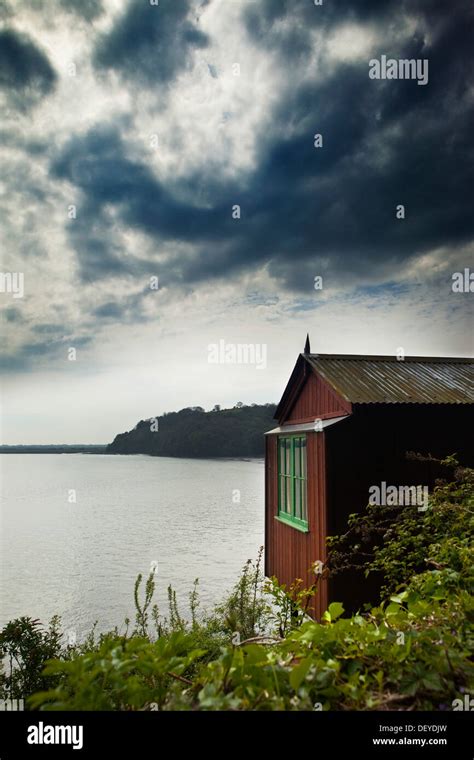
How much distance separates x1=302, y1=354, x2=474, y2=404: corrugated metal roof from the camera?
22.7ft

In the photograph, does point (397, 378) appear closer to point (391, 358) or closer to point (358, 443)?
Answer: point (391, 358)

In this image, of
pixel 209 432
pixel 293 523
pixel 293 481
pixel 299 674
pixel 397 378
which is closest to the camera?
pixel 299 674

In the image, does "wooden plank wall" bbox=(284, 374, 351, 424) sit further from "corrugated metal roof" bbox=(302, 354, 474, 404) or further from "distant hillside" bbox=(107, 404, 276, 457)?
"distant hillside" bbox=(107, 404, 276, 457)

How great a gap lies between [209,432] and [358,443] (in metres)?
55.4

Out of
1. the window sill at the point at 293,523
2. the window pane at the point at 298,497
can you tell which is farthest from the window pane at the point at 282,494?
the window pane at the point at 298,497

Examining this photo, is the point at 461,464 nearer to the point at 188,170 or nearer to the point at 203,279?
the point at 188,170

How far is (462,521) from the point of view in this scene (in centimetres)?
393

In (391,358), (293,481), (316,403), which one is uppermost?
(391,358)

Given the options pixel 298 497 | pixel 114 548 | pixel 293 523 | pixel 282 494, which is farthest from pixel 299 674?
pixel 114 548

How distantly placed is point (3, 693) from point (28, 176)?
7.58 metres

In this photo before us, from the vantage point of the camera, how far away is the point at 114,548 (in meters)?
23.0

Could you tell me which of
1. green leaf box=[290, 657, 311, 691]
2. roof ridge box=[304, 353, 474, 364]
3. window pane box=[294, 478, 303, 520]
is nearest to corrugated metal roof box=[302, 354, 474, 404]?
roof ridge box=[304, 353, 474, 364]

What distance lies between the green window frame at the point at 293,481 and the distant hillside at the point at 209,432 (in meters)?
33.8

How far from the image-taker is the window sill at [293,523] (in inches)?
295
